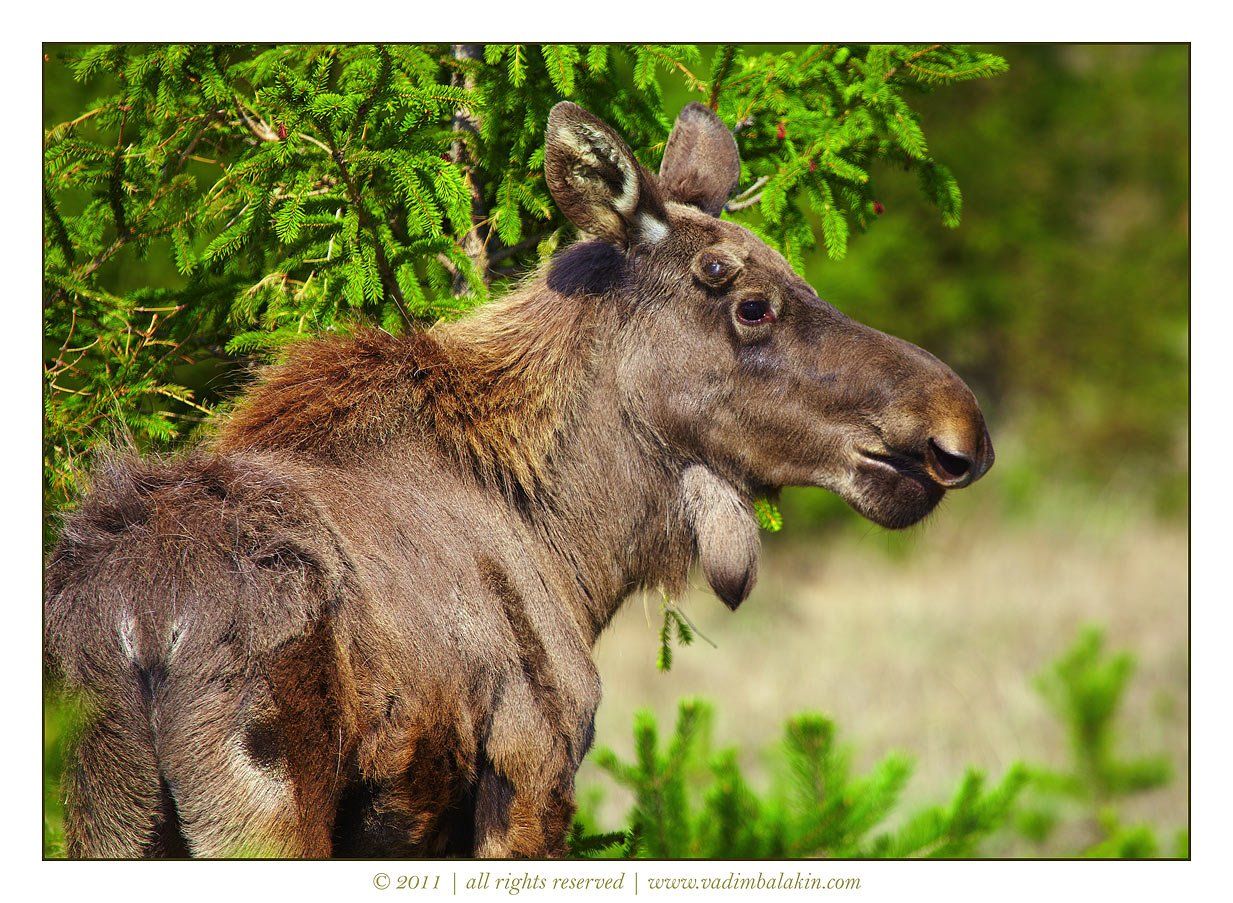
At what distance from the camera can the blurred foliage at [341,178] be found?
423 cm

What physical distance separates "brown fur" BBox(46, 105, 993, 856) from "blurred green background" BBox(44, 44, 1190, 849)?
25.9 ft

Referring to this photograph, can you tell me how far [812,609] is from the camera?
15.2 meters

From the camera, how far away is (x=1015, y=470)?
17.9 m

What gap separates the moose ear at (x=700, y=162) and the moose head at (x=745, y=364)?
30 centimetres

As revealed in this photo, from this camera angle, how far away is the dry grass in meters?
11.7

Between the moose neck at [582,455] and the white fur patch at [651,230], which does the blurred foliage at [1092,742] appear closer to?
the moose neck at [582,455]

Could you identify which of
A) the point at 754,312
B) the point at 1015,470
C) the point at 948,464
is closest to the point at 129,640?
the point at 754,312

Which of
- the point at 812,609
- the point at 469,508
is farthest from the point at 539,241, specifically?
the point at 812,609

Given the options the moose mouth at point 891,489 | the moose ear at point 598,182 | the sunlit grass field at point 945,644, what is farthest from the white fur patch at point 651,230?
the sunlit grass field at point 945,644

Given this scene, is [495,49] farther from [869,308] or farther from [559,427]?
[869,308]

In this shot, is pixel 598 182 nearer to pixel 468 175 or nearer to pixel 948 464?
pixel 468 175

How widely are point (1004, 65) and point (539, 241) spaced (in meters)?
1.86

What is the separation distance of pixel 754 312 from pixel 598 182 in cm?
65

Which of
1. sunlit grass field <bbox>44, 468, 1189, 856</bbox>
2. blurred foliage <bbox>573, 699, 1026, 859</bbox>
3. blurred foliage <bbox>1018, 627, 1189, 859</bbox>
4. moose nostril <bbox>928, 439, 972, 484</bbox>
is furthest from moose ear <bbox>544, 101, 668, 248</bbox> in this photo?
sunlit grass field <bbox>44, 468, 1189, 856</bbox>
